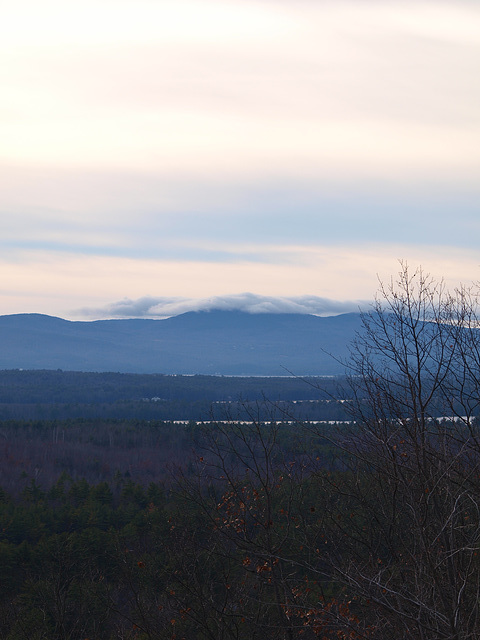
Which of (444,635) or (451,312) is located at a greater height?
(451,312)

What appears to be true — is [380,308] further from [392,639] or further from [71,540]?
[71,540]

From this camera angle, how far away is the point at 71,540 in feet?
117

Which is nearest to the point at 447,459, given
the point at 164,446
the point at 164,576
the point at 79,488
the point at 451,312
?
the point at 451,312

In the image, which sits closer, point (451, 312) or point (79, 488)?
point (451, 312)

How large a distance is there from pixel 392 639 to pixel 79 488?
51.6 meters

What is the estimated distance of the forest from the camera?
9.07 m

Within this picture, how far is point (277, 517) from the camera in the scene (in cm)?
1552

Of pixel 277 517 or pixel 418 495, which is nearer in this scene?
pixel 418 495

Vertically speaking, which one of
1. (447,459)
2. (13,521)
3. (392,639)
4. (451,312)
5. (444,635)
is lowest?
(13,521)

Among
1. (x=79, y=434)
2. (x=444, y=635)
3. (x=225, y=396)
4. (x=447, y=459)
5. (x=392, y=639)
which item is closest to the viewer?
(x=444, y=635)

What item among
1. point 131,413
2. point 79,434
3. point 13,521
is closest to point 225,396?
point 131,413

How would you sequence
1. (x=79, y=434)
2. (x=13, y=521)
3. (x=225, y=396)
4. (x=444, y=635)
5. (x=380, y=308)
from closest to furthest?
1. (x=444, y=635)
2. (x=380, y=308)
3. (x=13, y=521)
4. (x=79, y=434)
5. (x=225, y=396)

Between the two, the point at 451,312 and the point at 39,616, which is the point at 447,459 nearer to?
the point at 451,312

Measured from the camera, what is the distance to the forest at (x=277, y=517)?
9.07 m
